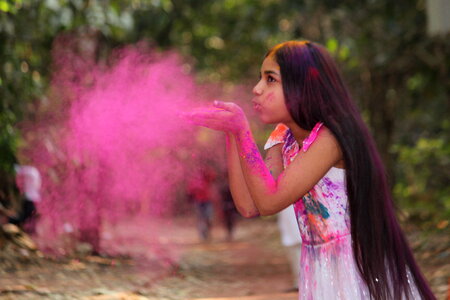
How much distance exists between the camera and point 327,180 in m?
2.26

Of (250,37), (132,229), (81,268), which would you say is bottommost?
(81,268)

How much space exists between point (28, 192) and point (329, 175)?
20.9 feet

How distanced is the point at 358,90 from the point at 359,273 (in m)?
9.13

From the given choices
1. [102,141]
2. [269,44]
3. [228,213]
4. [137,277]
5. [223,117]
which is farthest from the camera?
[269,44]

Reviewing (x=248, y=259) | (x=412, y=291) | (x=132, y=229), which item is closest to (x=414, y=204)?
(x=248, y=259)

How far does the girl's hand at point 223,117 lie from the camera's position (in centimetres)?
214

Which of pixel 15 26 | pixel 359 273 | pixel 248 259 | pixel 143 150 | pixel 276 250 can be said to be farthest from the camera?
pixel 276 250

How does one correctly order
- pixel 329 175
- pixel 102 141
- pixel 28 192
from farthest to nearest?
pixel 28 192, pixel 102 141, pixel 329 175

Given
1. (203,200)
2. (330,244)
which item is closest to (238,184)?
(330,244)

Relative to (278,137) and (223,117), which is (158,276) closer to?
(278,137)

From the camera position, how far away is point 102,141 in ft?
25.7

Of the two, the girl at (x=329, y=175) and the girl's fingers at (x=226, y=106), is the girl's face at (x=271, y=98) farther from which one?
the girl's fingers at (x=226, y=106)

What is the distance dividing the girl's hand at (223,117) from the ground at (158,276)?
3259mm

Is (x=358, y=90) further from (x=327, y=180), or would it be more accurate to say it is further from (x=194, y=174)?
(x=327, y=180)
